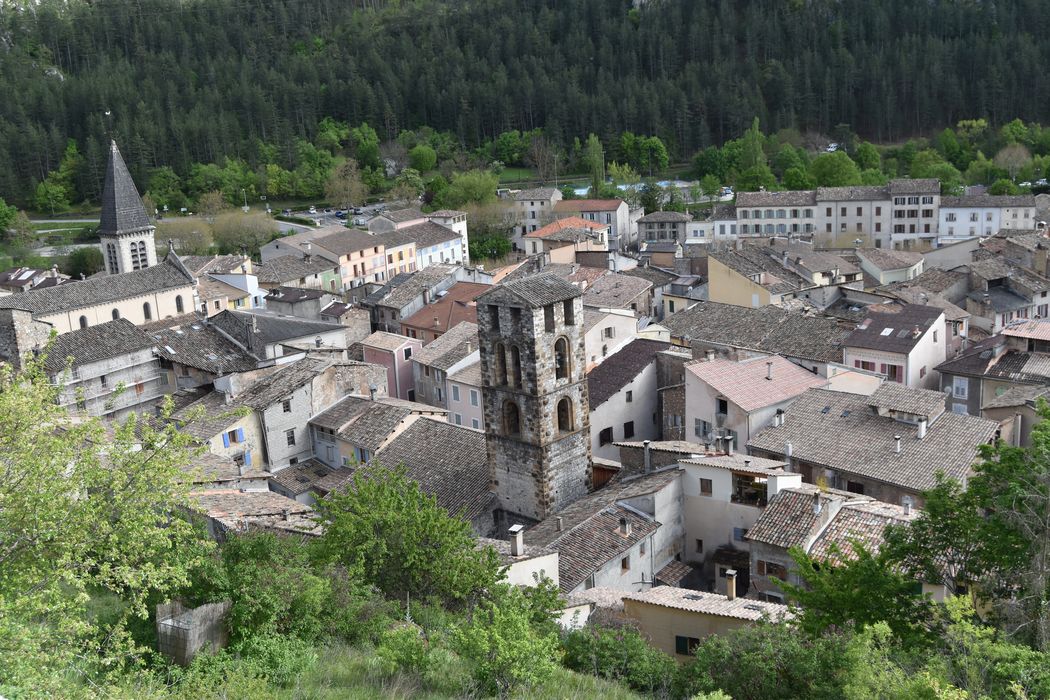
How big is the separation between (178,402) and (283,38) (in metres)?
139

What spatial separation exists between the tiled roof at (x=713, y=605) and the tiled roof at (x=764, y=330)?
21781mm

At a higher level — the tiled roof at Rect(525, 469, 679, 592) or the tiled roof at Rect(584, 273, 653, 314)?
the tiled roof at Rect(525, 469, 679, 592)

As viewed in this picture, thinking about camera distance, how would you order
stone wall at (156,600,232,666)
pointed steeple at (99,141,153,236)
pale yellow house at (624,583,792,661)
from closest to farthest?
stone wall at (156,600,232,666) → pale yellow house at (624,583,792,661) → pointed steeple at (99,141,153,236)

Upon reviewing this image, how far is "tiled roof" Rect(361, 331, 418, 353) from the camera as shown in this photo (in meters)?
48.7

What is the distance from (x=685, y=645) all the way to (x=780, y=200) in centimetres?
6934

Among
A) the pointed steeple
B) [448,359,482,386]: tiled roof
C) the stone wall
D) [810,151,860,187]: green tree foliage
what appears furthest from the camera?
[810,151,860,187]: green tree foliage

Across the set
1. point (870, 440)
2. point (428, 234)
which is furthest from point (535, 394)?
point (428, 234)

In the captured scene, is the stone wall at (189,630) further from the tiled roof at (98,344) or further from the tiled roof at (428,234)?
the tiled roof at (428,234)

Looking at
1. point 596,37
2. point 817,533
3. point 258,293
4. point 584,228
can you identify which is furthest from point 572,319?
point 596,37

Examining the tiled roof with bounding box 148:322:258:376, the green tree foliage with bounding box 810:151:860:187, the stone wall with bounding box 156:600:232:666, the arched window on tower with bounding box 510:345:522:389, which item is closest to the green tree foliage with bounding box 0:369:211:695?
the stone wall with bounding box 156:600:232:666

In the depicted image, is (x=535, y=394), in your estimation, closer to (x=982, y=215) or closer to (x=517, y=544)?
(x=517, y=544)

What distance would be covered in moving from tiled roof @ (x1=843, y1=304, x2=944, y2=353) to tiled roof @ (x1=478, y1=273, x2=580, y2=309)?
671 inches

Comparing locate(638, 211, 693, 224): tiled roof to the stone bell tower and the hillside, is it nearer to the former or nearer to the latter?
the hillside

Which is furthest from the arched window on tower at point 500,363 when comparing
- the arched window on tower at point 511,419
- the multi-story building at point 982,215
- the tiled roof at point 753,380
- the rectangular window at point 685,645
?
the multi-story building at point 982,215
